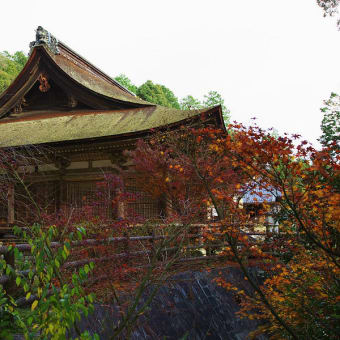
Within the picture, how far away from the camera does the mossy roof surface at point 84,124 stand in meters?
12.6

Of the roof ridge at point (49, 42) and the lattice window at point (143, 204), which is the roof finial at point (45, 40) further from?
the lattice window at point (143, 204)

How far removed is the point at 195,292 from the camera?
946cm

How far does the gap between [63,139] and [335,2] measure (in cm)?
965

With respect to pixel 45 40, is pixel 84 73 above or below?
below

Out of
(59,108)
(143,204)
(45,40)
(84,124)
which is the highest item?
(45,40)

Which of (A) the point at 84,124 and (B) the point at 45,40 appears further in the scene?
(B) the point at 45,40

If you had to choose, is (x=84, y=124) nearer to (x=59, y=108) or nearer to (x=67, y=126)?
(x=67, y=126)

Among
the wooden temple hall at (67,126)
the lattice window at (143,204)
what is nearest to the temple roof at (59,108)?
the wooden temple hall at (67,126)

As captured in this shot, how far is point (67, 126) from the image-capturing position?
14195 millimetres

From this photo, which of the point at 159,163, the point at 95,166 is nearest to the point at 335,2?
the point at 159,163

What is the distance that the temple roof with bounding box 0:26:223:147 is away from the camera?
524 inches

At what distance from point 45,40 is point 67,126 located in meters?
4.43

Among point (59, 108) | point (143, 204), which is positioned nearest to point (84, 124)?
point (59, 108)

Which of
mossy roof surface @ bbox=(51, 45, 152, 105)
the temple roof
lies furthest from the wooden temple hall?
mossy roof surface @ bbox=(51, 45, 152, 105)
